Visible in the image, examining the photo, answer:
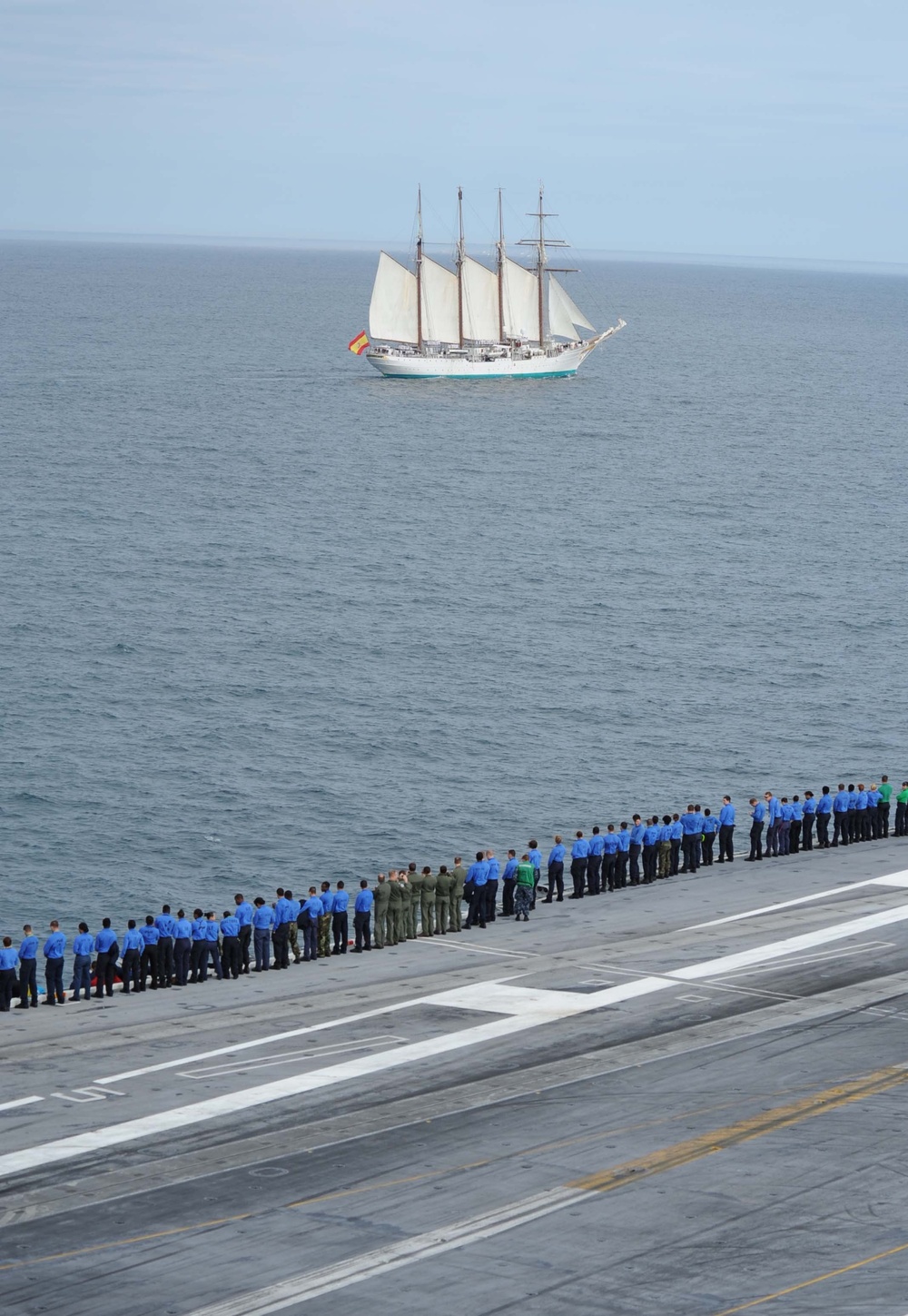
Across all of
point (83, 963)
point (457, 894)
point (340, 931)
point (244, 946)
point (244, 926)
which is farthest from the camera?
point (457, 894)

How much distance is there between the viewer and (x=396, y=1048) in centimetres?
2927

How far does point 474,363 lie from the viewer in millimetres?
190500

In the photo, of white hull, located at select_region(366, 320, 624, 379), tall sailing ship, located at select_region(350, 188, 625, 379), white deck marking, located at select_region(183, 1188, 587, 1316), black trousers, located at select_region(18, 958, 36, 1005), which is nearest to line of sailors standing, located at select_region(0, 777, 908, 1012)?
black trousers, located at select_region(18, 958, 36, 1005)

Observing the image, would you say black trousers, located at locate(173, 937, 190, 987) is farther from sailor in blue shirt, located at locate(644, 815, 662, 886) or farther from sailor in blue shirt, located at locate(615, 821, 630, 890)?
sailor in blue shirt, located at locate(644, 815, 662, 886)

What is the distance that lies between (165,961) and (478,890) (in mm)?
7673

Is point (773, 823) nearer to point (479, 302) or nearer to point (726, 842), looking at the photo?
point (726, 842)

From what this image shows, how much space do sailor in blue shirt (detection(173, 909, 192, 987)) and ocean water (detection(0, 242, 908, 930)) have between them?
13.1 metres

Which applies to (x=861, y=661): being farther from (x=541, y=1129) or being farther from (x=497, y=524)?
A: (x=541, y=1129)

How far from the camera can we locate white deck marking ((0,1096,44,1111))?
26156 millimetres

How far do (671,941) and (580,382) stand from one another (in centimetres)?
16353

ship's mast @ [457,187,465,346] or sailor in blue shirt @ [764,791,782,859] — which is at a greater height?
ship's mast @ [457,187,465,346]

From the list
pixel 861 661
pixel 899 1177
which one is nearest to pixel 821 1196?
pixel 899 1177

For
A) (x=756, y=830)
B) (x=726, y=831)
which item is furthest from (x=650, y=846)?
(x=756, y=830)

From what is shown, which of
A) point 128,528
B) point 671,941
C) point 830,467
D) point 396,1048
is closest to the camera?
point 396,1048
